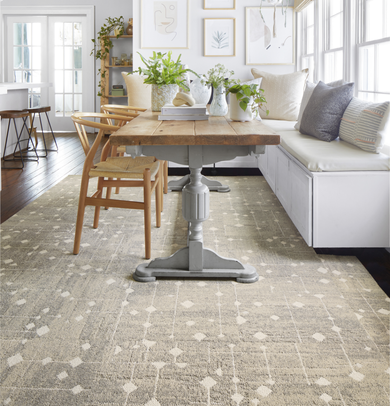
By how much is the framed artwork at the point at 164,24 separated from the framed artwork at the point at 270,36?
0.81m

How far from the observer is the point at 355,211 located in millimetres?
2721

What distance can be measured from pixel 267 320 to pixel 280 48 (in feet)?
15.5

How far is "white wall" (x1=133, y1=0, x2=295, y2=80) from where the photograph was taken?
585cm

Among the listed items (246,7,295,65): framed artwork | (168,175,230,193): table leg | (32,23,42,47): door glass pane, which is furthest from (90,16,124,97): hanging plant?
(168,175,230,193): table leg

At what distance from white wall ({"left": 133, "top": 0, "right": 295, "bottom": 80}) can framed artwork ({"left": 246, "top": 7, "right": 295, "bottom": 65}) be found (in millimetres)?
63

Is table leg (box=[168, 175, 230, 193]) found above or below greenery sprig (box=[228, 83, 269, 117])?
below

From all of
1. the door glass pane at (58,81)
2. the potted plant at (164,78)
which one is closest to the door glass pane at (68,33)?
the door glass pane at (58,81)

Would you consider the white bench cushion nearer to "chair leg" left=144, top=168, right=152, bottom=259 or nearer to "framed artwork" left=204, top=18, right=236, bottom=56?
"chair leg" left=144, top=168, right=152, bottom=259

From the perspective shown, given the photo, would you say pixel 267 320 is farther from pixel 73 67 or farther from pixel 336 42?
pixel 73 67

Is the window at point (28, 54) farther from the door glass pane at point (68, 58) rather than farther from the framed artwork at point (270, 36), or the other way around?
the framed artwork at point (270, 36)

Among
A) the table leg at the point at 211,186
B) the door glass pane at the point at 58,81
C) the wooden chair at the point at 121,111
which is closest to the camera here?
the wooden chair at the point at 121,111

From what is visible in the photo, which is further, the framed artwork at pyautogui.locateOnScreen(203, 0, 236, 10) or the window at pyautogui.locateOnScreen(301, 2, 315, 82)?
the framed artwork at pyautogui.locateOnScreen(203, 0, 236, 10)

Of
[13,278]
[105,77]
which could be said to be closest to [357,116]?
[13,278]

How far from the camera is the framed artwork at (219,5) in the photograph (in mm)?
5809
